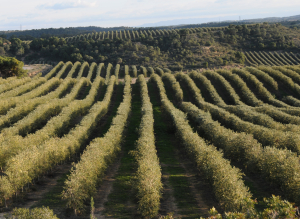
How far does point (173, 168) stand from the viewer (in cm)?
3416

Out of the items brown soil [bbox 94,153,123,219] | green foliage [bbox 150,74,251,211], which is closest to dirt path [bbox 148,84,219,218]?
green foliage [bbox 150,74,251,211]

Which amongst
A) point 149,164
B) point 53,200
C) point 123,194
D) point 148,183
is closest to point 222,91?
point 149,164

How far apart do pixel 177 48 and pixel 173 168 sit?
11949 cm

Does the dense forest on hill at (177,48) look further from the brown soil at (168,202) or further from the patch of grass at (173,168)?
the brown soil at (168,202)

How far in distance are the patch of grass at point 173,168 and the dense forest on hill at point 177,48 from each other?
7957cm

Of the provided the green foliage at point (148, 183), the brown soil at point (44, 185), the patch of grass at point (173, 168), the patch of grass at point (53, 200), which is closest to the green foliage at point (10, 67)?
the patch of grass at point (173, 168)

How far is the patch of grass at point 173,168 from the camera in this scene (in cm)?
2475

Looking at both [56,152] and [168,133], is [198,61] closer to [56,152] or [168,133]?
[168,133]

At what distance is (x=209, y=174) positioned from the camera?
26.0 meters

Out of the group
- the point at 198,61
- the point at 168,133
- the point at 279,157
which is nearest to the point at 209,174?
the point at 279,157

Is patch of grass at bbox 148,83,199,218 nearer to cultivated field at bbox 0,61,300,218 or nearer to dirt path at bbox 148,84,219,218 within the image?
dirt path at bbox 148,84,219,218

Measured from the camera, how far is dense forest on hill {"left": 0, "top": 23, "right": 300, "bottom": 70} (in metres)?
135

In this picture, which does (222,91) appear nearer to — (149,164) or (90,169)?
(149,164)

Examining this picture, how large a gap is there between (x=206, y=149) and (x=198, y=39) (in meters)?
133
